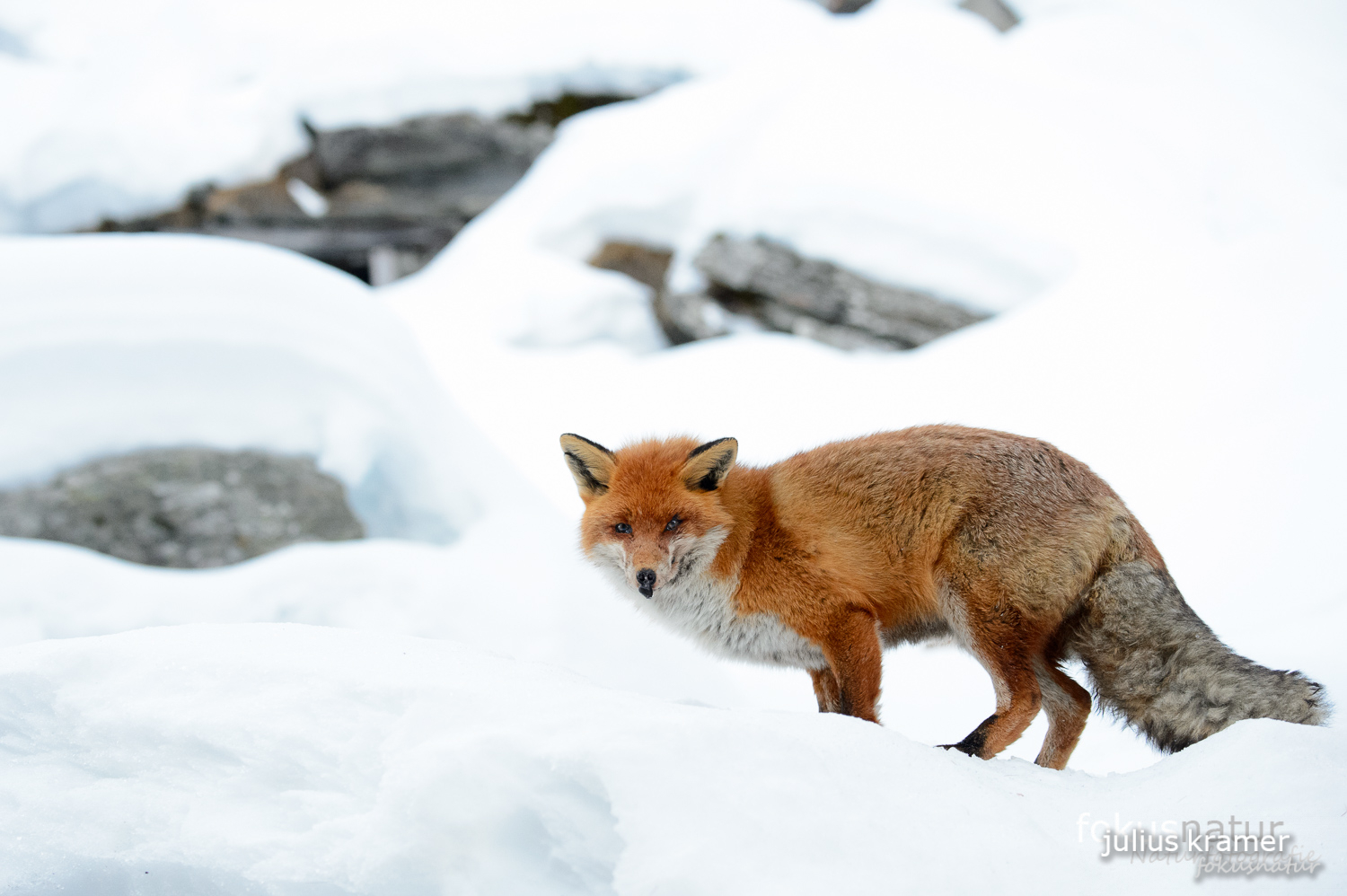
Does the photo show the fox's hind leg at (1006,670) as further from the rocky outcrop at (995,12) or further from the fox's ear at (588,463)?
the rocky outcrop at (995,12)

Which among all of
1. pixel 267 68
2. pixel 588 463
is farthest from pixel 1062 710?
pixel 267 68

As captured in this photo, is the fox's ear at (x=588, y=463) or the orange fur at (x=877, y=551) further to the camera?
the fox's ear at (x=588, y=463)

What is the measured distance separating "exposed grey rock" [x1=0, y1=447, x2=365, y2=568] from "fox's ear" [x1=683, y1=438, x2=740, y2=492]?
238 centimetres

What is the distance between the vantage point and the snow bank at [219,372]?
11.6 feet

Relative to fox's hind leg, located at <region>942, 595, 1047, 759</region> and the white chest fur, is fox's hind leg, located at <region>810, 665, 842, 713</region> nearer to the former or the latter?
the white chest fur

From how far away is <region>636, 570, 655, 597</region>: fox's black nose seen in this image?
200 centimetres

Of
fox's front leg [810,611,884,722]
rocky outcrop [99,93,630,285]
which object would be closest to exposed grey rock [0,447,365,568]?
fox's front leg [810,611,884,722]

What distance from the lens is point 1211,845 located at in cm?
125

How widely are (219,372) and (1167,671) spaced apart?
3.91 m

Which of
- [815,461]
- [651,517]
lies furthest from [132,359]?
[815,461]

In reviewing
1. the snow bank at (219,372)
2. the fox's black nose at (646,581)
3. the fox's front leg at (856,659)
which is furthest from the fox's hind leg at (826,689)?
the snow bank at (219,372)

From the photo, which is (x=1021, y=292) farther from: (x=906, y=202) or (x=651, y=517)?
(x=651, y=517)

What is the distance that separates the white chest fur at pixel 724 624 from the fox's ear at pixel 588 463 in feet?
0.90

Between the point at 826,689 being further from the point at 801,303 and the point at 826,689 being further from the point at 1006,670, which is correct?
the point at 801,303
